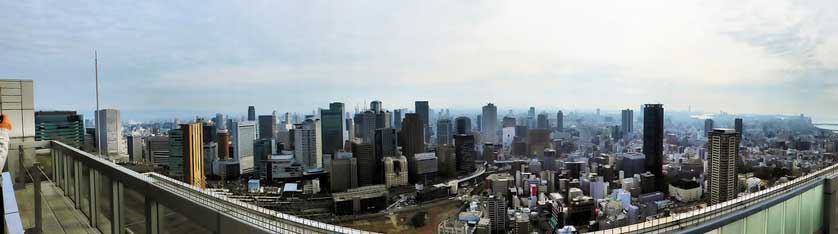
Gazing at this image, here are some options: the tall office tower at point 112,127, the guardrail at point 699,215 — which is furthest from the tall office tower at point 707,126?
the tall office tower at point 112,127

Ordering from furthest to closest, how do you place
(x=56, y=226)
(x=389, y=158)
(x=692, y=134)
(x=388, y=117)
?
(x=388, y=117) → (x=389, y=158) → (x=692, y=134) → (x=56, y=226)

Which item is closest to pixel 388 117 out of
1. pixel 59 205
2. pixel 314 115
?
pixel 314 115

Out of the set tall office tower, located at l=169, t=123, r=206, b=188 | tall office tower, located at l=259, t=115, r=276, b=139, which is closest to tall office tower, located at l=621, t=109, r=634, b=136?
tall office tower, located at l=169, t=123, r=206, b=188

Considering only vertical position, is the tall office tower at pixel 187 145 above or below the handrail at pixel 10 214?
below

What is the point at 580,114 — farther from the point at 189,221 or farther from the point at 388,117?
the point at 189,221

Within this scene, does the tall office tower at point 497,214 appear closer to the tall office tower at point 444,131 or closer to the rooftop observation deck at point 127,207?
the rooftop observation deck at point 127,207

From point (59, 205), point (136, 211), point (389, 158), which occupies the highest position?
point (136, 211)
